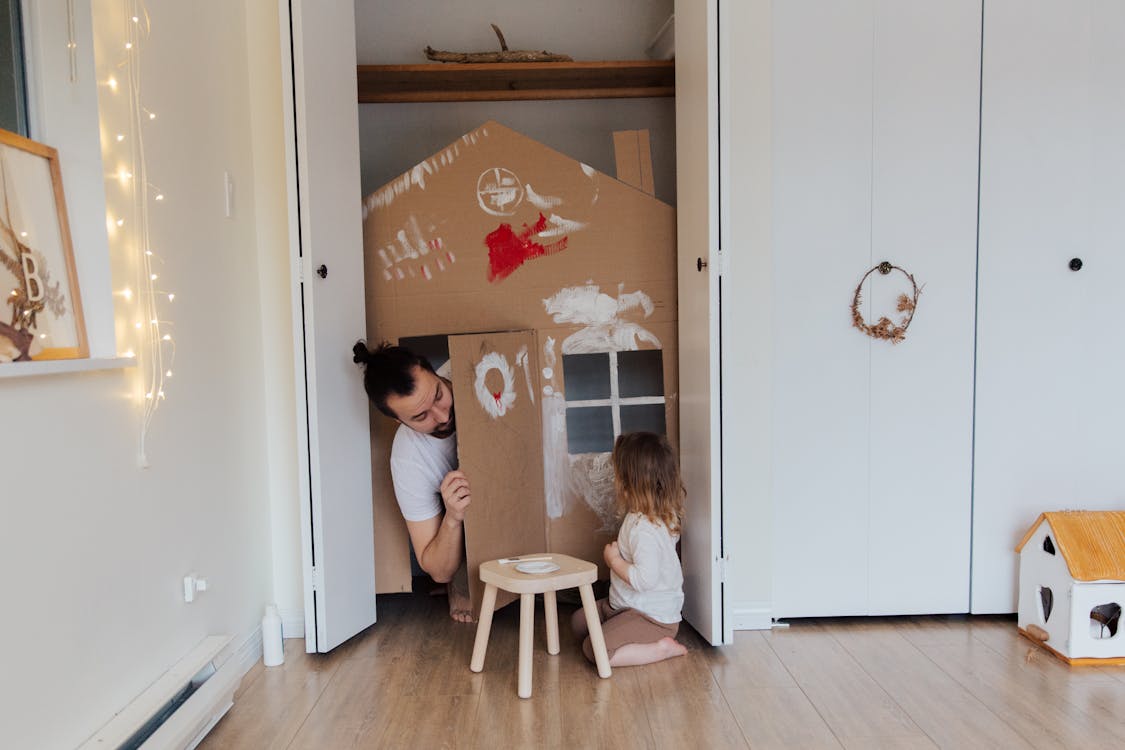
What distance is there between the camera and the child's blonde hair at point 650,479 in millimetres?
2285

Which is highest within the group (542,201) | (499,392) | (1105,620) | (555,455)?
(542,201)

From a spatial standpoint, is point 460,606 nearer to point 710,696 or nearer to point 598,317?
point 710,696

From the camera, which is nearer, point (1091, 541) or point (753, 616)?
point (1091, 541)

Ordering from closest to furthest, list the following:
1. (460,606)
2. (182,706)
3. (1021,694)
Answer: (182,706) → (1021,694) → (460,606)

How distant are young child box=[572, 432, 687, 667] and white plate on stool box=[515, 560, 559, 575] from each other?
0.73ft

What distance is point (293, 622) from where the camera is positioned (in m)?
2.52

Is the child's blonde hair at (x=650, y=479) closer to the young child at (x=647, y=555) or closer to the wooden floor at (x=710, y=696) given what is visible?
the young child at (x=647, y=555)

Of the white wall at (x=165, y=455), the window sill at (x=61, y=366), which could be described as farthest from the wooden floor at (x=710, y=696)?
the window sill at (x=61, y=366)

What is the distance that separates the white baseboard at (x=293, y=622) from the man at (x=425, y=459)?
1.40 ft

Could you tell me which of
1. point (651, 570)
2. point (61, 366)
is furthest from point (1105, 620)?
point (61, 366)

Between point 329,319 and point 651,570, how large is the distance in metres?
1.24

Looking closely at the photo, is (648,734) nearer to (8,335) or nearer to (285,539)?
(285,539)

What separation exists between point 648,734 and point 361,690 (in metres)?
0.80

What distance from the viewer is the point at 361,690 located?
2.12 meters
